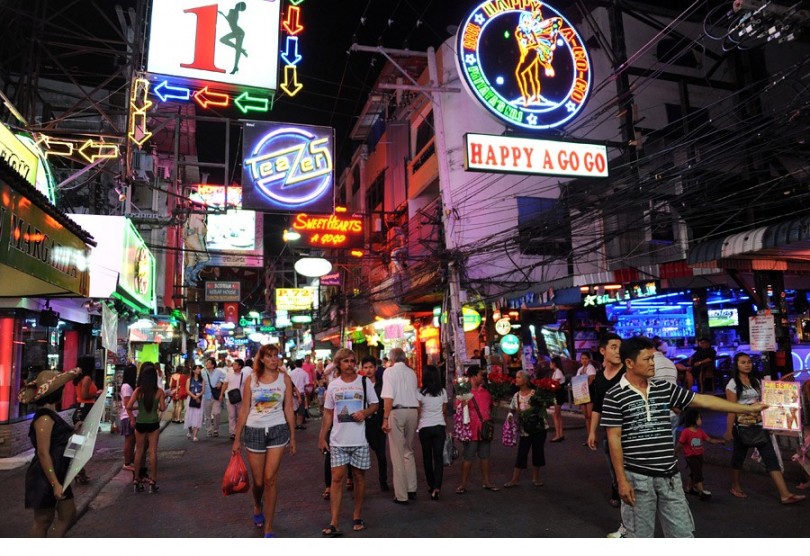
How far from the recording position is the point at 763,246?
340 inches

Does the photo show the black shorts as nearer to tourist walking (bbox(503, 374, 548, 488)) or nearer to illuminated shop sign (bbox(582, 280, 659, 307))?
tourist walking (bbox(503, 374, 548, 488))

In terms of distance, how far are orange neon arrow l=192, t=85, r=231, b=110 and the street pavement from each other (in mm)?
7649

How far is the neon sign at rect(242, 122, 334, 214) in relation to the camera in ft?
42.7

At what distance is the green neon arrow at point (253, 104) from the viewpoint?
1268cm

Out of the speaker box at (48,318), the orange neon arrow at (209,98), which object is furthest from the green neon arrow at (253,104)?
the speaker box at (48,318)

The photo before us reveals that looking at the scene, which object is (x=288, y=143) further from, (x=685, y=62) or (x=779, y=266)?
(x=685, y=62)

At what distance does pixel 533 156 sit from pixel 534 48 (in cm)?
212

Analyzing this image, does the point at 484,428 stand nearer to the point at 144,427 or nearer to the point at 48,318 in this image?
the point at 144,427

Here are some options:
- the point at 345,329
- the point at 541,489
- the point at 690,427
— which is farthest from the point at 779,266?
the point at 345,329

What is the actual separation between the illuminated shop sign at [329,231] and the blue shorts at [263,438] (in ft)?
53.6

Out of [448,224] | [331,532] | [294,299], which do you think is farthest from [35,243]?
[294,299]

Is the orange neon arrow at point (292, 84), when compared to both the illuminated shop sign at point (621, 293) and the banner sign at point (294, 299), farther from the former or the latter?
the banner sign at point (294, 299)

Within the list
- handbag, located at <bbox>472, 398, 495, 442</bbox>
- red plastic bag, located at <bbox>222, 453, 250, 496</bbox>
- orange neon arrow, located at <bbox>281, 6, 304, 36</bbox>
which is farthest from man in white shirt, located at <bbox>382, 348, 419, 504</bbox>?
orange neon arrow, located at <bbox>281, 6, 304, 36</bbox>

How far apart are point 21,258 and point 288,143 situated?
892 cm
